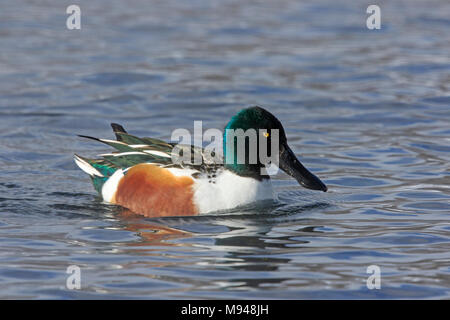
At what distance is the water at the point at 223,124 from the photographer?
6.11m

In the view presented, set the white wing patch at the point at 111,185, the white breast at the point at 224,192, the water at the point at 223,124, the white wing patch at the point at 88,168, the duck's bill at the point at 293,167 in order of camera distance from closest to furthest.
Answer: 1. the water at the point at 223,124
2. the white breast at the point at 224,192
3. the duck's bill at the point at 293,167
4. the white wing patch at the point at 111,185
5. the white wing patch at the point at 88,168

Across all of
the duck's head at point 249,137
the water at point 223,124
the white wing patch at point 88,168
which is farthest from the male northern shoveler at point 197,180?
the white wing patch at point 88,168

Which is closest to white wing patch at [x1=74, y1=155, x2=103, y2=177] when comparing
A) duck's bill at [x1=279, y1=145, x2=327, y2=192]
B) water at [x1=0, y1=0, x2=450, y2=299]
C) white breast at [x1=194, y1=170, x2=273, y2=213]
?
water at [x1=0, y1=0, x2=450, y2=299]

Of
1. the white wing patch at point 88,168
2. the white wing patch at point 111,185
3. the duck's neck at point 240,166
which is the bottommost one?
the white wing patch at point 111,185

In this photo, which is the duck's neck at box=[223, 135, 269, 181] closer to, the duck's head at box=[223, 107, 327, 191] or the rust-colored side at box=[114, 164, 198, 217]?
the duck's head at box=[223, 107, 327, 191]

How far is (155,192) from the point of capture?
759cm

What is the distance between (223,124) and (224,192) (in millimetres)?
4209

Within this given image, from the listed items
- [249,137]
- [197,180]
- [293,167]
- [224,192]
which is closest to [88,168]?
[197,180]

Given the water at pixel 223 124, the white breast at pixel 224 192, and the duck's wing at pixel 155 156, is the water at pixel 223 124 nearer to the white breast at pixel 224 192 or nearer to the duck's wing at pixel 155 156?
the white breast at pixel 224 192

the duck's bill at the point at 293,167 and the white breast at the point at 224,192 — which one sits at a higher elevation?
the duck's bill at the point at 293,167

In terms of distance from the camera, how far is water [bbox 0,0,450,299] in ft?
20.0

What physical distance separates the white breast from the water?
0.10 meters

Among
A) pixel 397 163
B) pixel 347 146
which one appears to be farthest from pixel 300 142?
pixel 397 163
